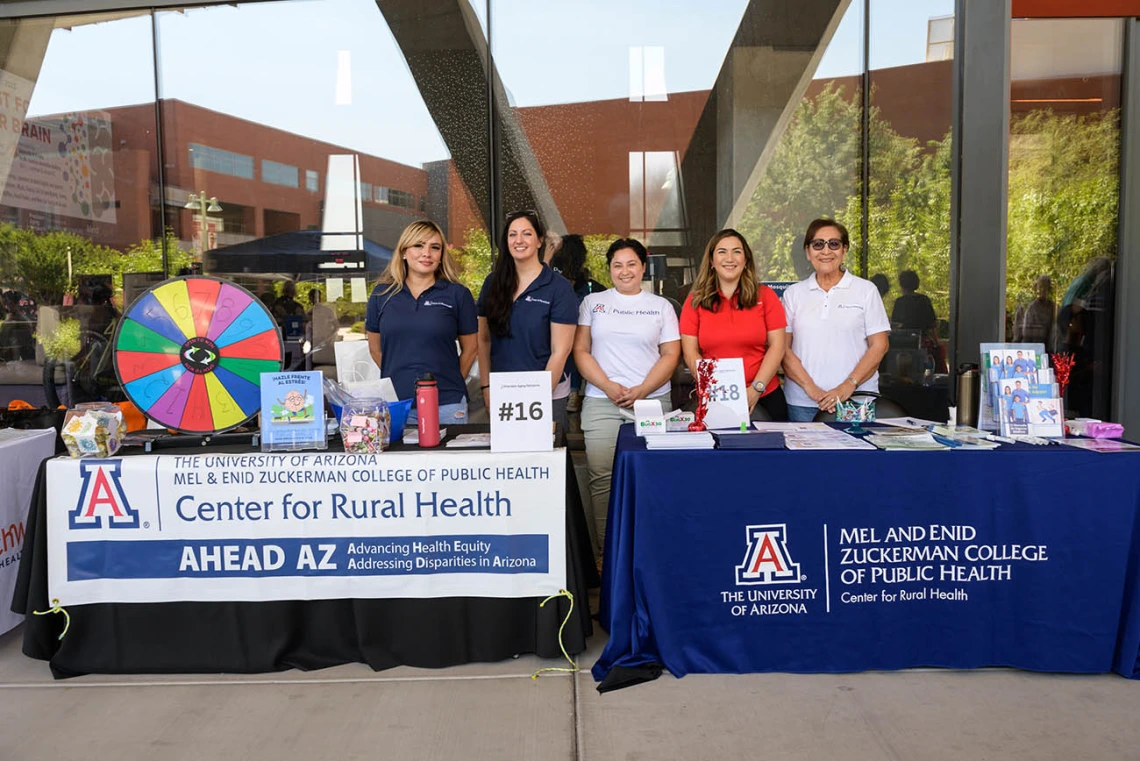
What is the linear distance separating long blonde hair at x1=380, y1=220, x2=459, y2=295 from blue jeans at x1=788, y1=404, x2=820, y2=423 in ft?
5.44

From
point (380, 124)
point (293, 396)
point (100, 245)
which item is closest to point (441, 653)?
point (293, 396)

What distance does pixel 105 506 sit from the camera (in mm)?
2850

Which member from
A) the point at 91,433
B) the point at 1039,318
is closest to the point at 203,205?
the point at 91,433

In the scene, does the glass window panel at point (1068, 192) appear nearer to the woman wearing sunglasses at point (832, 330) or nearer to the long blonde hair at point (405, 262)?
the woman wearing sunglasses at point (832, 330)

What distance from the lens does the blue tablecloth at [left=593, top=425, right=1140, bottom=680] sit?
276 cm

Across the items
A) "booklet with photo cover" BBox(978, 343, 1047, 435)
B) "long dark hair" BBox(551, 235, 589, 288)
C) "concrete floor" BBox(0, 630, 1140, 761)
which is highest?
"long dark hair" BBox(551, 235, 589, 288)

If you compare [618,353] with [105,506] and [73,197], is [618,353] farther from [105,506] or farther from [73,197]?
[73,197]

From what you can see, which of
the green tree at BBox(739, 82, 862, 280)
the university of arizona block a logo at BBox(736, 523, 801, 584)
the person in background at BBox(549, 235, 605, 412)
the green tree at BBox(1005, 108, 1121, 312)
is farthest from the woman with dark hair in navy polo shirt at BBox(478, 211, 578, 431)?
the green tree at BBox(1005, 108, 1121, 312)

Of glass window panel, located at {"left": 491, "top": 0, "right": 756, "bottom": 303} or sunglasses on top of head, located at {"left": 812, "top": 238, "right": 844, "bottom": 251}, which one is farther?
glass window panel, located at {"left": 491, "top": 0, "right": 756, "bottom": 303}

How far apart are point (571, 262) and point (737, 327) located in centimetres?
239

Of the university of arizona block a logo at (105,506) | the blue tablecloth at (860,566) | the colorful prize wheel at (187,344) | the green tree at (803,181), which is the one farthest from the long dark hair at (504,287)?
the green tree at (803,181)

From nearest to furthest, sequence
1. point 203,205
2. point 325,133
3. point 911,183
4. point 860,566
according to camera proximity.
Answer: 1. point 860,566
2. point 911,183
3. point 325,133
4. point 203,205

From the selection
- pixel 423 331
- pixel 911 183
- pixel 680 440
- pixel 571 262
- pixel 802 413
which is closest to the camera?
pixel 680 440

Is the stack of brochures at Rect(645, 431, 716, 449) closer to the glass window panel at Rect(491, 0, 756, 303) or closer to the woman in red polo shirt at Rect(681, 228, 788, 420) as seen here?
the woman in red polo shirt at Rect(681, 228, 788, 420)
